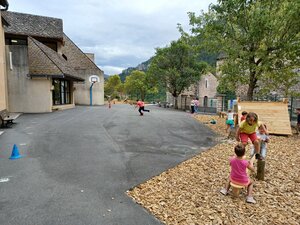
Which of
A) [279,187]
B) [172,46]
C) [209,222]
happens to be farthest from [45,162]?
[172,46]

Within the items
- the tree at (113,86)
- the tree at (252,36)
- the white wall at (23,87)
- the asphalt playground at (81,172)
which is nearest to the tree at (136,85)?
the tree at (113,86)

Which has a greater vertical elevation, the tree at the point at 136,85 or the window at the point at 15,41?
the window at the point at 15,41

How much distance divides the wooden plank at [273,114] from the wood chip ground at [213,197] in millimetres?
5046

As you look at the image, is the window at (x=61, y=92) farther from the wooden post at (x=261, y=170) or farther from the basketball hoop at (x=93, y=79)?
the wooden post at (x=261, y=170)

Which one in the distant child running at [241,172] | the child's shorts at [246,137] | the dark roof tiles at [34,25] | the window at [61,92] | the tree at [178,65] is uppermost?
the dark roof tiles at [34,25]

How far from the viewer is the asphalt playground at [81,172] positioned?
3.30 meters

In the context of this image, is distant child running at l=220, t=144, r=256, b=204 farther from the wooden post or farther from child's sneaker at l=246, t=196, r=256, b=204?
the wooden post

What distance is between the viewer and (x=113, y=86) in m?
54.9

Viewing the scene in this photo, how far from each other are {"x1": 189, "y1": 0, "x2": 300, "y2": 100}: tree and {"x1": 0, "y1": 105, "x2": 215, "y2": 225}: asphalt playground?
475cm

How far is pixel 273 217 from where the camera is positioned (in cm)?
348

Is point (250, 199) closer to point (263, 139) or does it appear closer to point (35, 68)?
point (263, 139)

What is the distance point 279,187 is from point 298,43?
25.6 feet

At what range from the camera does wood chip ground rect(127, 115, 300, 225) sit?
3432 mm

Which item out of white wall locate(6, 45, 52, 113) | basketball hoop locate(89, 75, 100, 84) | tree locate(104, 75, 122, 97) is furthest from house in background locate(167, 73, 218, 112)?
tree locate(104, 75, 122, 97)
